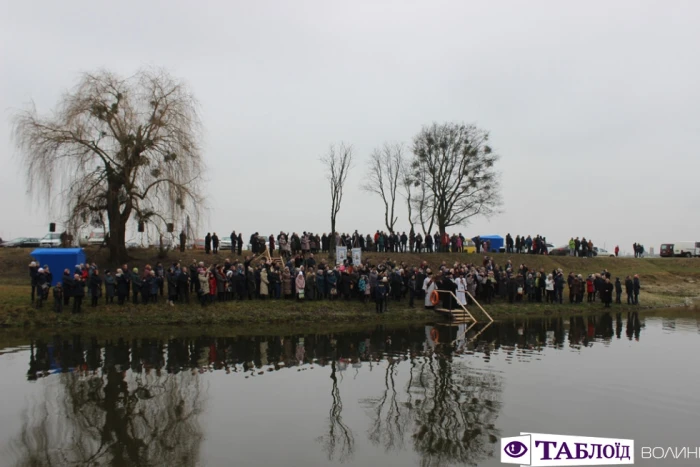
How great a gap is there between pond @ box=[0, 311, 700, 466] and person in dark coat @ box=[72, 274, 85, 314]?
9.05 ft

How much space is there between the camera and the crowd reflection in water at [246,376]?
29.7ft

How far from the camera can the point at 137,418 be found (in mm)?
10281

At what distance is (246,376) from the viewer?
13.8 metres

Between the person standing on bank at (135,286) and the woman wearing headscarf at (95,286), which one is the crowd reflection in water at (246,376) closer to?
the woman wearing headscarf at (95,286)

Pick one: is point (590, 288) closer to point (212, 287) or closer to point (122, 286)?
point (212, 287)

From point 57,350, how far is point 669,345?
65.2 ft

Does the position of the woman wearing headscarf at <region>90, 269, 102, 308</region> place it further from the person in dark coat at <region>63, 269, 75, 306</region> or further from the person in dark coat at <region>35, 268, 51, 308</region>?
the person in dark coat at <region>35, 268, 51, 308</region>

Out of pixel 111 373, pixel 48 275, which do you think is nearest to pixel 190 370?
pixel 111 373

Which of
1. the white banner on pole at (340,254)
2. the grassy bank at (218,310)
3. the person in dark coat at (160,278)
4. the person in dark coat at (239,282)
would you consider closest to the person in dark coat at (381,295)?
the grassy bank at (218,310)

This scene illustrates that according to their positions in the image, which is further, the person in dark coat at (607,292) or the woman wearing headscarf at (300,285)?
the person in dark coat at (607,292)

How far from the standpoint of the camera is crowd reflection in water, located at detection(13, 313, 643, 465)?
906 cm

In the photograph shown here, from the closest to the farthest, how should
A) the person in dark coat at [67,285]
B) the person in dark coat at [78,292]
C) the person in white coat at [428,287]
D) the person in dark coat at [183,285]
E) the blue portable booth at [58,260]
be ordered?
the person in dark coat at [78,292] < the person in dark coat at [67,285] < the person in dark coat at [183,285] < the blue portable booth at [58,260] < the person in white coat at [428,287]

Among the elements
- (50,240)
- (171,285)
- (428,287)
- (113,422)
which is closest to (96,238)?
(50,240)

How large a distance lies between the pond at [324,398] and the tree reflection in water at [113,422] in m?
0.04
